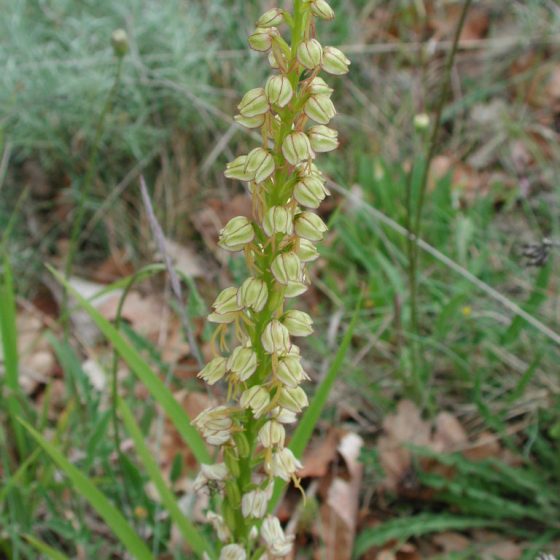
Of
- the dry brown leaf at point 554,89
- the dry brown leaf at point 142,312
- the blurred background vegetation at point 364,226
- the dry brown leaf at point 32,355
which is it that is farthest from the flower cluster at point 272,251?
the dry brown leaf at point 554,89

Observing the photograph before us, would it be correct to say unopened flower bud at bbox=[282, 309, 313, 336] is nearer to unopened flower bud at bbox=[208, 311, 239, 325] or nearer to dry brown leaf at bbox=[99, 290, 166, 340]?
unopened flower bud at bbox=[208, 311, 239, 325]

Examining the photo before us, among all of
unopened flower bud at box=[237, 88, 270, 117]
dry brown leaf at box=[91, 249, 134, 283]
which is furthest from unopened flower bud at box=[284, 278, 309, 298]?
dry brown leaf at box=[91, 249, 134, 283]

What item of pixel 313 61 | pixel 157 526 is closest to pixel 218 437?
pixel 313 61

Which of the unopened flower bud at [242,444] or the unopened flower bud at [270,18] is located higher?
the unopened flower bud at [270,18]

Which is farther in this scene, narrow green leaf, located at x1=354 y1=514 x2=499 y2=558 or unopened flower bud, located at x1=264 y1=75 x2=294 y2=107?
narrow green leaf, located at x1=354 y1=514 x2=499 y2=558

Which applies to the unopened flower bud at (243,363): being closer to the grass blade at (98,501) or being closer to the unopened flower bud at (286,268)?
the unopened flower bud at (286,268)
